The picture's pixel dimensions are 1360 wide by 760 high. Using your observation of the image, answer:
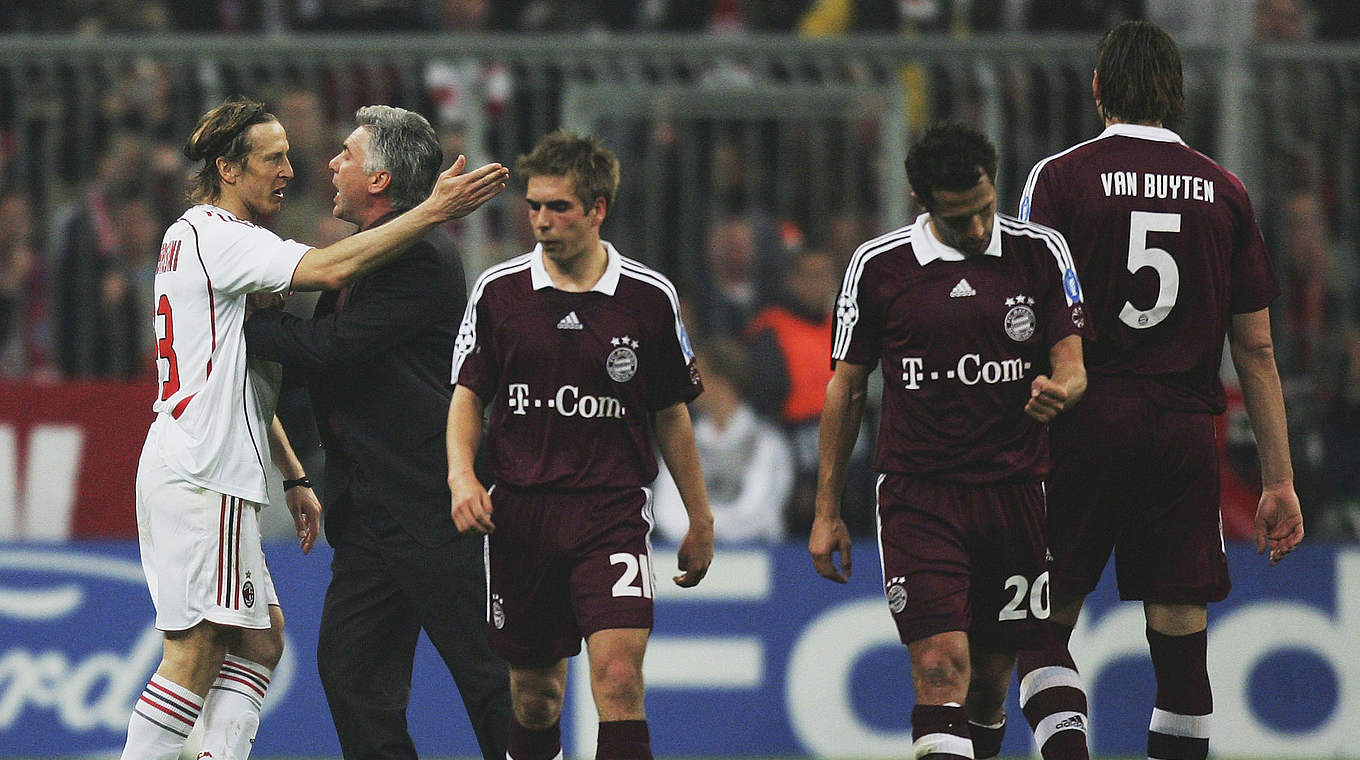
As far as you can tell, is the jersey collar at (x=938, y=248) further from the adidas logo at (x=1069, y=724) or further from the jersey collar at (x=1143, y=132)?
the adidas logo at (x=1069, y=724)

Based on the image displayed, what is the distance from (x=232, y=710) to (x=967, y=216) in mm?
2558

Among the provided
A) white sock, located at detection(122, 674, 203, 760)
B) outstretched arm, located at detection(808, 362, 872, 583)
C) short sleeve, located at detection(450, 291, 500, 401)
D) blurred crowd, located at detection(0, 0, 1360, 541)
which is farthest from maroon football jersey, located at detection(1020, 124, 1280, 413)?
blurred crowd, located at detection(0, 0, 1360, 541)

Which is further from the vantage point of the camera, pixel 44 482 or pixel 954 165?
pixel 44 482

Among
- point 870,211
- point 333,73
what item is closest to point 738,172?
point 870,211

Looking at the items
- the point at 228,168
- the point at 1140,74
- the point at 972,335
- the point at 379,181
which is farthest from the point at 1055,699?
the point at 228,168

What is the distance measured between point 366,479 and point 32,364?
414 centimetres

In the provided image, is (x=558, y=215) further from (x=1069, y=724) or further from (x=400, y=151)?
(x=1069, y=724)

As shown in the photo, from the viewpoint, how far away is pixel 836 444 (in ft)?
18.7

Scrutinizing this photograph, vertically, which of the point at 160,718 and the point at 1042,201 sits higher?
the point at 1042,201

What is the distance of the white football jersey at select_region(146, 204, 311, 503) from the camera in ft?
18.0

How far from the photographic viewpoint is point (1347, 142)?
9555 mm

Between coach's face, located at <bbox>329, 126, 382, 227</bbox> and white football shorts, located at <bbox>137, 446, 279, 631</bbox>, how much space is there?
0.96 m

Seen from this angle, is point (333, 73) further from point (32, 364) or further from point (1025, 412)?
point (1025, 412)

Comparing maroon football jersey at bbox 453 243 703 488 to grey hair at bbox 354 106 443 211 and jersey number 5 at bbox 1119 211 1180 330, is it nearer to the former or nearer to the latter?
grey hair at bbox 354 106 443 211
